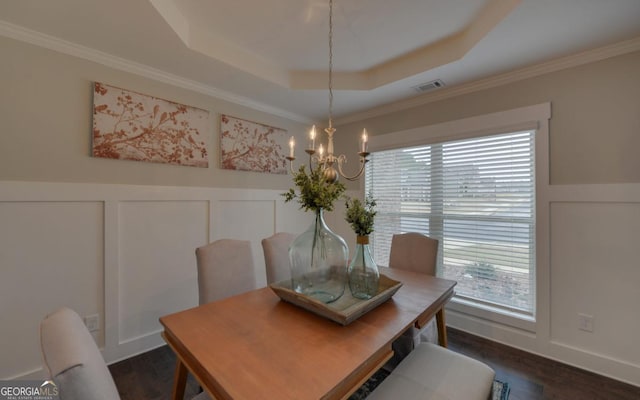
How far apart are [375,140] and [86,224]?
9.61 ft

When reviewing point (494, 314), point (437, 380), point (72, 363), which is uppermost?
point (72, 363)

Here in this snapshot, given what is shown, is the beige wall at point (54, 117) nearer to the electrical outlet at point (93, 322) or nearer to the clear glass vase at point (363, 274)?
the electrical outlet at point (93, 322)

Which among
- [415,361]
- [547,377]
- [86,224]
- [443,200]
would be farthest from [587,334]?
[86,224]

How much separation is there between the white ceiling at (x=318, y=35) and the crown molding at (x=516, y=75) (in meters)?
0.05

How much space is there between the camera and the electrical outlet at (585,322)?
2.01m

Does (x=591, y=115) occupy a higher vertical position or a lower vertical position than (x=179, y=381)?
higher

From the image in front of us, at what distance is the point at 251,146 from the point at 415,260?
6.82 ft

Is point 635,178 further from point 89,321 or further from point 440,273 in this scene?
point 89,321

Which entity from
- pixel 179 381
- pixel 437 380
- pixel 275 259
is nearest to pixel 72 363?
pixel 179 381

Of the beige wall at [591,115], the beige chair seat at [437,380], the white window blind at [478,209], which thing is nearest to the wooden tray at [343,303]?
the beige chair seat at [437,380]

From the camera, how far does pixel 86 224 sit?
1.98 meters

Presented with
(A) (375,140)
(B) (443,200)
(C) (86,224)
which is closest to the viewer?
(C) (86,224)

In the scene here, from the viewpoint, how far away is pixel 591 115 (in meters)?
2.01

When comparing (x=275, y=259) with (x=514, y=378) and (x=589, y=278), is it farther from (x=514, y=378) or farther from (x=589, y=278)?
(x=589, y=278)
